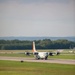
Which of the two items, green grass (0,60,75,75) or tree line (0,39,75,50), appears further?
tree line (0,39,75,50)

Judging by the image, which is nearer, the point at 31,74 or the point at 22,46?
the point at 31,74

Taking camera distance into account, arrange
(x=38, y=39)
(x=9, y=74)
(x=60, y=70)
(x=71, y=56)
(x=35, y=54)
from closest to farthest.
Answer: (x=9, y=74)
(x=60, y=70)
(x=38, y=39)
(x=71, y=56)
(x=35, y=54)

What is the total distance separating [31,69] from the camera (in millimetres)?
9000

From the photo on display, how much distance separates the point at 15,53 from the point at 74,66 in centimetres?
197

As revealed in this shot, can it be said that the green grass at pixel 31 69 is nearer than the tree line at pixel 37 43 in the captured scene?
Yes

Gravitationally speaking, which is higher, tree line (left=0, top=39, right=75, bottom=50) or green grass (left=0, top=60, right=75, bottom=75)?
tree line (left=0, top=39, right=75, bottom=50)

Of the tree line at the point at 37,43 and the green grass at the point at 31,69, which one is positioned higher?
the tree line at the point at 37,43

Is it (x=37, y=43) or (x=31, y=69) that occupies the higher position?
(x=37, y=43)

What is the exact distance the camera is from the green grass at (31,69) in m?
8.39

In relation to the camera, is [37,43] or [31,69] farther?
[37,43]

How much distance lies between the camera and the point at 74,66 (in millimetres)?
9406

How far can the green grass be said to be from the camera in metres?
8.39

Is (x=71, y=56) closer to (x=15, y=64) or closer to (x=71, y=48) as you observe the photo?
(x=71, y=48)

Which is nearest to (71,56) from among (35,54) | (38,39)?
(35,54)
